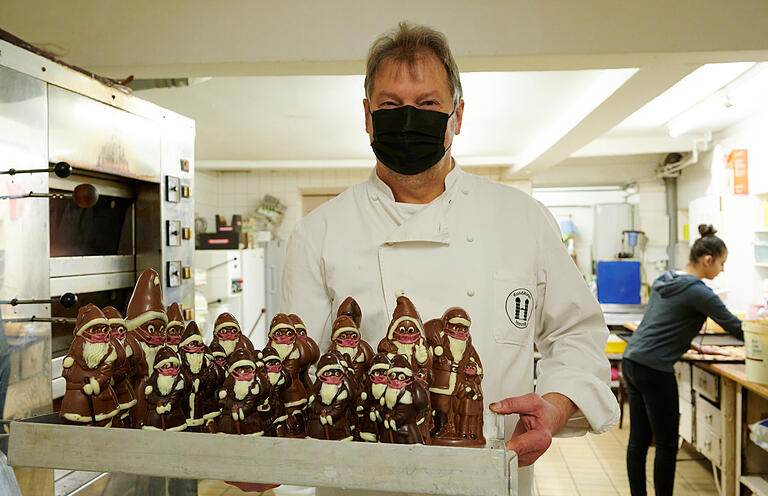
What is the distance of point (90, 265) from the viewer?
2.08m

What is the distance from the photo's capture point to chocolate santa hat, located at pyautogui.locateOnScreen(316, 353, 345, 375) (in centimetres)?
89

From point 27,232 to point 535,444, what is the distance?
154 centimetres

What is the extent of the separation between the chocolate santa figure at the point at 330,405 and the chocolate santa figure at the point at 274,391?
3.1 inches

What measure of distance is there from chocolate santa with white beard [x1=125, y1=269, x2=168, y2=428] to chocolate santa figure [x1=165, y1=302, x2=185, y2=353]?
2 centimetres

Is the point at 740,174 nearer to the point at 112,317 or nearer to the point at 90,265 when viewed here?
the point at 90,265

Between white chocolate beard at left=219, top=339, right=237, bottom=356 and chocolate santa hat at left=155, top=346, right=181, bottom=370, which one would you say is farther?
white chocolate beard at left=219, top=339, right=237, bottom=356

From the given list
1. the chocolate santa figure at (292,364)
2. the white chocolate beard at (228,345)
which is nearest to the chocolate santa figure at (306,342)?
the chocolate santa figure at (292,364)

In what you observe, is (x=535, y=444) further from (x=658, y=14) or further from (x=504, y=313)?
(x=658, y=14)

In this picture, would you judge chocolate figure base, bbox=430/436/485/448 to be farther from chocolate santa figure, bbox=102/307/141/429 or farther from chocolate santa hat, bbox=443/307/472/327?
chocolate santa figure, bbox=102/307/141/429

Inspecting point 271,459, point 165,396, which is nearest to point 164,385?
point 165,396

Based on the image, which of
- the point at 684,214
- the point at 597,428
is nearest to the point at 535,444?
the point at 597,428

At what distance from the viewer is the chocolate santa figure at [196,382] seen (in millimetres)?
948

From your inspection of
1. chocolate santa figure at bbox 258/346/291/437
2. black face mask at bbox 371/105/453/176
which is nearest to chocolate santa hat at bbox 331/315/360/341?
chocolate santa figure at bbox 258/346/291/437

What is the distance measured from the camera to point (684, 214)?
7.31 metres
